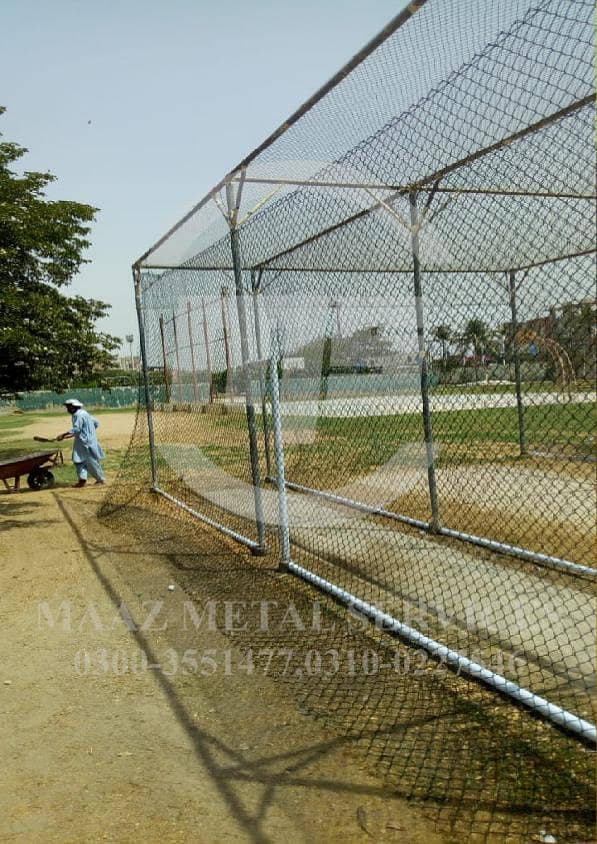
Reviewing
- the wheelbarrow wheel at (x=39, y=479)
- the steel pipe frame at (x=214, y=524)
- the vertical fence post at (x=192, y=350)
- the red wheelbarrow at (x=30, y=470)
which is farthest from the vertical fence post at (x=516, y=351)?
the wheelbarrow wheel at (x=39, y=479)

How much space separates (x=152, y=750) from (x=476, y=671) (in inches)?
60.8

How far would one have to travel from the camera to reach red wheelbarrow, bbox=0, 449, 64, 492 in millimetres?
10008

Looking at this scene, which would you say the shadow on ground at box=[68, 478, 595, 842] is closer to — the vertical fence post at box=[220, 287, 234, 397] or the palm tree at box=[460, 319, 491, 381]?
the palm tree at box=[460, 319, 491, 381]

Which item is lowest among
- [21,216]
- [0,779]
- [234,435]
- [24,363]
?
[0,779]

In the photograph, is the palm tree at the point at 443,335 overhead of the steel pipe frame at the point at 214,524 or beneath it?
overhead

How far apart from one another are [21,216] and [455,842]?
7.54 metres

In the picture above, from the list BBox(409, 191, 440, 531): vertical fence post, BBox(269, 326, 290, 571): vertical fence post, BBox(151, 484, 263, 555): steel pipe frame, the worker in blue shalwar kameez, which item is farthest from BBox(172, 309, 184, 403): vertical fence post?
BBox(409, 191, 440, 531): vertical fence post

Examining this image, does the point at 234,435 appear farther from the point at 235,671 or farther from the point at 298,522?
the point at 235,671

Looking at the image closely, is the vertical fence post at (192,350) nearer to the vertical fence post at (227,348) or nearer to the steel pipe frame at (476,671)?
the vertical fence post at (227,348)

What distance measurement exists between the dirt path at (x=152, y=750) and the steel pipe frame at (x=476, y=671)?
80 cm

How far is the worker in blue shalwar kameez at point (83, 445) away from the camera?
1040 cm

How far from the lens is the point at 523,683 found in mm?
3346

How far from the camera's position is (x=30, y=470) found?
10.4 meters

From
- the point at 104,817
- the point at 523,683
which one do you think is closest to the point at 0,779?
the point at 104,817
